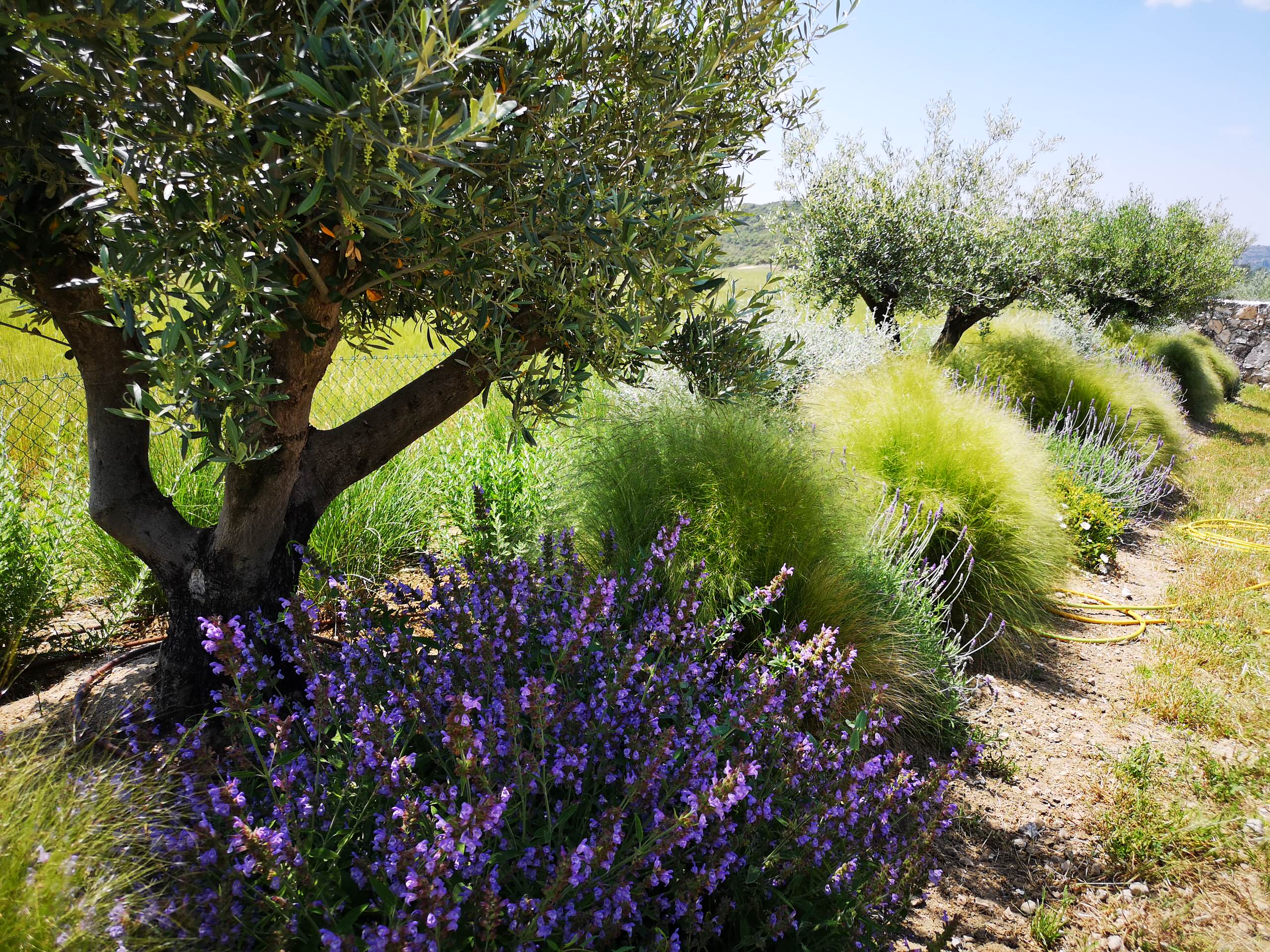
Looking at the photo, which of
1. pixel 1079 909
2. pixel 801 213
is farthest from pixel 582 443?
pixel 801 213

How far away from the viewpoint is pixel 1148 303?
1442 cm

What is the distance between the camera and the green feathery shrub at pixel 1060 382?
857 centimetres

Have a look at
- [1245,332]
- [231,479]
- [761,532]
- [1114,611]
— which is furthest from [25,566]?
[1245,332]

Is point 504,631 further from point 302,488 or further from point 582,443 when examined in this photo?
point 582,443

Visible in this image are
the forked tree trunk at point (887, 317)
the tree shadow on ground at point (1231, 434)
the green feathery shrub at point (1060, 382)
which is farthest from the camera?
the tree shadow on ground at point (1231, 434)

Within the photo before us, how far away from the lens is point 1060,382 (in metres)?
8.73

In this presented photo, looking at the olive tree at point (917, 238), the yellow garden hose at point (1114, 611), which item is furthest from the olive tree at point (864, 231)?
the yellow garden hose at point (1114, 611)

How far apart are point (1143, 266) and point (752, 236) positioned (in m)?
17.3

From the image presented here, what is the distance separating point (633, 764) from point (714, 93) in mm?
1907

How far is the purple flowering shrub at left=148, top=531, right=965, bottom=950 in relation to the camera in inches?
56.4

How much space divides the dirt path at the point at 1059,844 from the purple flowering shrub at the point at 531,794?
387 mm

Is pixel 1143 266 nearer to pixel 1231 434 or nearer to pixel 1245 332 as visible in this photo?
pixel 1231 434

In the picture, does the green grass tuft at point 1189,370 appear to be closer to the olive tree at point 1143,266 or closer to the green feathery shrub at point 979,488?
the olive tree at point 1143,266

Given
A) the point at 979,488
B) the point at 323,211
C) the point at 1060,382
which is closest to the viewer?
the point at 323,211
